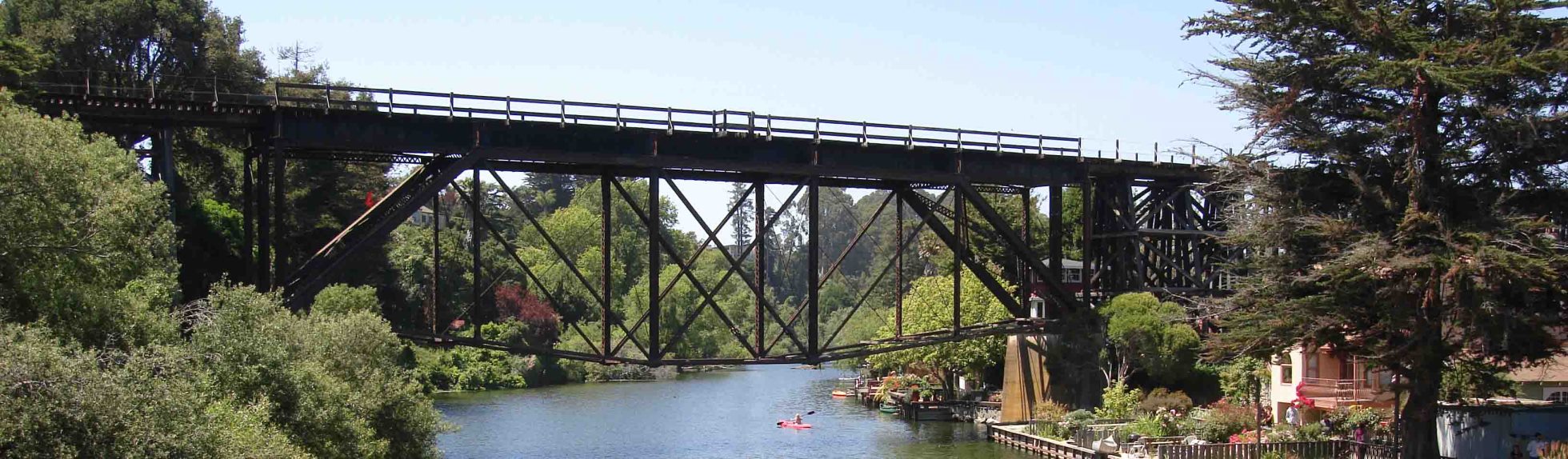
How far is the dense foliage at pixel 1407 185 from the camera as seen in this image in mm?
31406

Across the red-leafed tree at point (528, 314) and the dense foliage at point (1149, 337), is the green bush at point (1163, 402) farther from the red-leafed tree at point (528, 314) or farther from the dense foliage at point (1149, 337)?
the red-leafed tree at point (528, 314)

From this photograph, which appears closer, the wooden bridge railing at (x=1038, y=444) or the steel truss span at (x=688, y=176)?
the steel truss span at (x=688, y=176)

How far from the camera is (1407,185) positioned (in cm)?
3362

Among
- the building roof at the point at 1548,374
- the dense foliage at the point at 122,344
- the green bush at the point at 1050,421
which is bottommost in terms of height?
the green bush at the point at 1050,421

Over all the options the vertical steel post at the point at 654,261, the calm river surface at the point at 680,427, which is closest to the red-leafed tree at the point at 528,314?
the calm river surface at the point at 680,427

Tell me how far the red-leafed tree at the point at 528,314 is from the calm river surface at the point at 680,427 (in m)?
6.03

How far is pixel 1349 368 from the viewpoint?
48500 mm

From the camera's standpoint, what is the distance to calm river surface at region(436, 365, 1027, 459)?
5506 centimetres

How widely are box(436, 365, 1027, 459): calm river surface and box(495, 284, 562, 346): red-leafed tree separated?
19.8ft

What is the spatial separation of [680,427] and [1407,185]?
3837 centimetres

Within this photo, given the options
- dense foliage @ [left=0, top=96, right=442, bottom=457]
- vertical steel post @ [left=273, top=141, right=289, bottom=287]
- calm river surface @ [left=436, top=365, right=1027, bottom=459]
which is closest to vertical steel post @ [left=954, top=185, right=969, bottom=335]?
calm river surface @ [left=436, top=365, right=1027, bottom=459]

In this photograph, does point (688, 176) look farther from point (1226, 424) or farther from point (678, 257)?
point (1226, 424)

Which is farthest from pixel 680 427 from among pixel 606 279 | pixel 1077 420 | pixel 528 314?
pixel 528 314

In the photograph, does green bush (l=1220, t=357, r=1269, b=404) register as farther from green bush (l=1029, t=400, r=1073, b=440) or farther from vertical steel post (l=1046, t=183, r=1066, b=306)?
vertical steel post (l=1046, t=183, r=1066, b=306)
